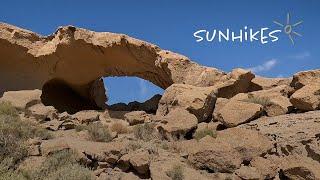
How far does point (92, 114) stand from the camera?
47.8 ft

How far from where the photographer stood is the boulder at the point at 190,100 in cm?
1308

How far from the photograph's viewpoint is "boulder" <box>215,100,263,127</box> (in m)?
12.0

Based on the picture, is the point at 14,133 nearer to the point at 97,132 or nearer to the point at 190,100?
the point at 97,132

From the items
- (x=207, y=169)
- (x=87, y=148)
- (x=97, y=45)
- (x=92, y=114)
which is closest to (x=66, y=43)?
(x=97, y=45)

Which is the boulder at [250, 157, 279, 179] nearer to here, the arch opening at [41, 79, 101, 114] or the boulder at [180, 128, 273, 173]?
the boulder at [180, 128, 273, 173]

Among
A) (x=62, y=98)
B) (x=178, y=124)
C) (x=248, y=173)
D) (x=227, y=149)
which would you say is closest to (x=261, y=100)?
(x=178, y=124)

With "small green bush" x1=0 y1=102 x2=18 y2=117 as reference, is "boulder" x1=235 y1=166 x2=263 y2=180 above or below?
below

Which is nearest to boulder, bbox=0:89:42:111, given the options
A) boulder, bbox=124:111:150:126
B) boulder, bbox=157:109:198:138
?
boulder, bbox=124:111:150:126

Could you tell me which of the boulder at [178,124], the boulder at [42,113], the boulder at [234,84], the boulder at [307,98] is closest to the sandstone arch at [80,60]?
the boulder at [234,84]

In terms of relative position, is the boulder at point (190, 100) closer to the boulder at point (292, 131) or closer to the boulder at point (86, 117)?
the boulder at point (292, 131)

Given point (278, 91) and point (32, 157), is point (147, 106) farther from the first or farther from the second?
point (32, 157)

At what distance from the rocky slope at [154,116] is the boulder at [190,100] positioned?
0.10ft

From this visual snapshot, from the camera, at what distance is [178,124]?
37.9ft

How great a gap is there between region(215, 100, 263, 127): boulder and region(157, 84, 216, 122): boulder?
735mm
